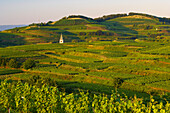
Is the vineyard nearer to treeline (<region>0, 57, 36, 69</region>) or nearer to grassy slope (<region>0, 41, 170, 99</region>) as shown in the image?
grassy slope (<region>0, 41, 170, 99</region>)

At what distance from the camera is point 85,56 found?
10256 cm

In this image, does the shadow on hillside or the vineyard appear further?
the shadow on hillside

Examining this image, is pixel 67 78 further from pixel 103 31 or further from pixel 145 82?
pixel 103 31

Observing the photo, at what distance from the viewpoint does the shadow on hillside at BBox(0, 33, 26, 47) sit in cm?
15236

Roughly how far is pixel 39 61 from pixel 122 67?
98.1 ft

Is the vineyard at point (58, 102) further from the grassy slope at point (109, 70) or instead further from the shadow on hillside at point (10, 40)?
the shadow on hillside at point (10, 40)

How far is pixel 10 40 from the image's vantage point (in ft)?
523

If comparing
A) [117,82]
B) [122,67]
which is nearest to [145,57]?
[122,67]

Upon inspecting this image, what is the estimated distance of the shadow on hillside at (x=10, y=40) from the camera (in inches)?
5999

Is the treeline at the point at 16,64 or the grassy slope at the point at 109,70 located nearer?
the grassy slope at the point at 109,70

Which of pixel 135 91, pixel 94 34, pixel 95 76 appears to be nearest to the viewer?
pixel 135 91

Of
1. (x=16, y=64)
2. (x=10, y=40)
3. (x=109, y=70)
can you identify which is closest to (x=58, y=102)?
(x=109, y=70)

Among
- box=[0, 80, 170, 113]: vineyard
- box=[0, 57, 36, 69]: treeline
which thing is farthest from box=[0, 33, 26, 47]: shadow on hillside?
box=[0, 80, 170, 113]: vineyard

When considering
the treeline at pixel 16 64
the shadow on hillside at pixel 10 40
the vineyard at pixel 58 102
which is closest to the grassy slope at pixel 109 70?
the treeline at pixel 16 64
